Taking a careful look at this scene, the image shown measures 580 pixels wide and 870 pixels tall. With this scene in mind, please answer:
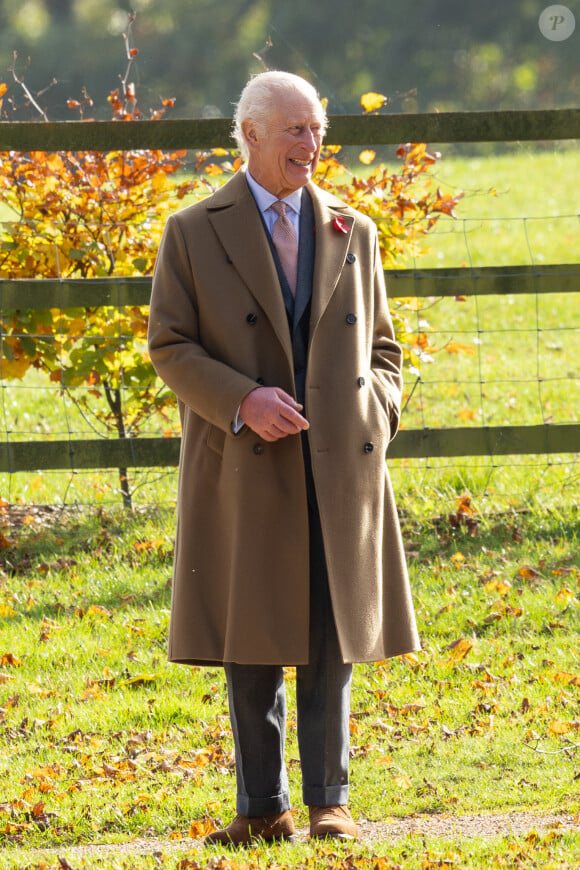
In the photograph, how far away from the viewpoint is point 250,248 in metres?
3.37

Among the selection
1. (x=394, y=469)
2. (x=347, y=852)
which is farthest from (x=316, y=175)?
(x=347, y=852)

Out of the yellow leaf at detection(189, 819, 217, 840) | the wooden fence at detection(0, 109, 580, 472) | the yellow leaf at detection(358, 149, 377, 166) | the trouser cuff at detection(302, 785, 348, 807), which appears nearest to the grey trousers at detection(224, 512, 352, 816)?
the trouser cuff at detection(302, 785, 348, 807)

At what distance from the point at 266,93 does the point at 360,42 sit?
27.7 m

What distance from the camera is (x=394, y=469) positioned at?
6977mm

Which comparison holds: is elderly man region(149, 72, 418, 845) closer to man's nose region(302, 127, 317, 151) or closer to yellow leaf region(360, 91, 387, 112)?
man's nose region(302, 127, 317, 151)

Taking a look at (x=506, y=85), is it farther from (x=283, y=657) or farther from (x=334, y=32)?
(x=283, y=657)

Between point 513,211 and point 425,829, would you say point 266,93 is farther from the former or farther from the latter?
point 513,211

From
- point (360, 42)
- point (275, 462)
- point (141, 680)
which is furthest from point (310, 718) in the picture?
point (360, 42)

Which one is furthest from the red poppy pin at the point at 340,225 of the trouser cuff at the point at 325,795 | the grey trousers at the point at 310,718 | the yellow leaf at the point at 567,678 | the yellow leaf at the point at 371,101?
the yellow leaf at the point at 371,101

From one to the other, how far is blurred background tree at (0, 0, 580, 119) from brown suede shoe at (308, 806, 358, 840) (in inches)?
845

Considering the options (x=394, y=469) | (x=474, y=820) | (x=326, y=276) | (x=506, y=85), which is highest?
(x=506, y=85)

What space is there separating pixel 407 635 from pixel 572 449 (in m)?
2.78

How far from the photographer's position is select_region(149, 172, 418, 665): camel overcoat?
3307 mm

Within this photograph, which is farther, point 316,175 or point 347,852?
point 316,175
